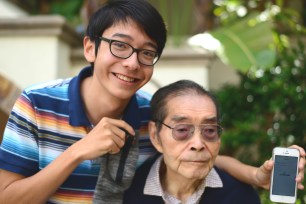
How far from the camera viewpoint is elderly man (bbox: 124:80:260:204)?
2.36 meters

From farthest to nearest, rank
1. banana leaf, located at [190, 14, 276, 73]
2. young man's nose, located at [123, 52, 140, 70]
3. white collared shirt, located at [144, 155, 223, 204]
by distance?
banana leaf, located at [190, 14, 276, 73] < white collared shirt, located at [144, 155, 223, 204] < young man's nose, located at [123, 52, 140, 70]

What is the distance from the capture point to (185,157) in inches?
92.3

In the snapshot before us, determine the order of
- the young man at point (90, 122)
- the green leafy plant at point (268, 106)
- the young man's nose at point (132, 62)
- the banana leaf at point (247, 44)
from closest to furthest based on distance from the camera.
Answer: the young man at point (90, 122) < the young man's nose at point (132, 62) < the banana leaf at point (247, 44) < the green leafy plant at point (268, 106)

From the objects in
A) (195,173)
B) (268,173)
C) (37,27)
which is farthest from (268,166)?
(37,27)

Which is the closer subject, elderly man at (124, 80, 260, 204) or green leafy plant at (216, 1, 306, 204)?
elderly man at (124, 80, 260, 204)

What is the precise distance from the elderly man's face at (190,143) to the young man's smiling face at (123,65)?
22 centimetres

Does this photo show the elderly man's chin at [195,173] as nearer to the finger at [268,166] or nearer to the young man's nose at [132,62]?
the finger at [268,166]

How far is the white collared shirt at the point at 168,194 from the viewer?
249 centimetres

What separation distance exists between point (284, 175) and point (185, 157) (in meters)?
0.46

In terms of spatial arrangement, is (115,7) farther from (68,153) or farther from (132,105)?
(68,153)

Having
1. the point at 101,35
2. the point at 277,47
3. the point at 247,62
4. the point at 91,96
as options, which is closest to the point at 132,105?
the point at 91,96

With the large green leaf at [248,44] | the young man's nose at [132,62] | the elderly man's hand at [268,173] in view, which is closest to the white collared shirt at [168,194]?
the elderly man's hand at [268,173]

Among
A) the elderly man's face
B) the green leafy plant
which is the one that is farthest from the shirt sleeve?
the green leafy plant

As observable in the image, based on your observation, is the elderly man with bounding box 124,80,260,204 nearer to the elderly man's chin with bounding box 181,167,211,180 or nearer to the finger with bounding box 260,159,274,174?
the elderly man's chin with bounding box 181,167,211,180
